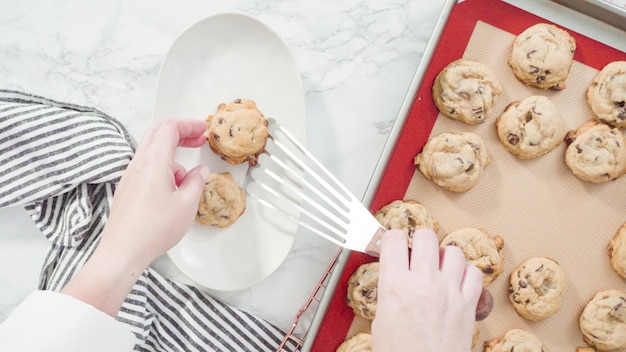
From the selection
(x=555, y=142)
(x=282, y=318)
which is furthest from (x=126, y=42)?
(x=555, y=142)

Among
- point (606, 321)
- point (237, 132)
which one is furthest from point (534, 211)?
point (237, 132)

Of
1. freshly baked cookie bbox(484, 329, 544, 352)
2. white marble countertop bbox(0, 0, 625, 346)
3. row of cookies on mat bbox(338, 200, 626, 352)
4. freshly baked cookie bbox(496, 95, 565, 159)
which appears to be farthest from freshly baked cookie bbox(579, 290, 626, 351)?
white marble countertop bbox(0, 0, 625, 346)

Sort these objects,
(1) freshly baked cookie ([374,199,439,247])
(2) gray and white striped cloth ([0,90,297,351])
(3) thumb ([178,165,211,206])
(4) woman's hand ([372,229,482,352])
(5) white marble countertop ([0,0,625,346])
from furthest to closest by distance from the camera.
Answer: (5) white marble countertop ([0,0,625,346]) → (2) gray and white striped cloth ([0,90,297,351]) → (1) freshly baked cookie ([374,199,439,247]) → (3) thumb ([178,165,211,206]) → (4) woman's hand ([372,229,482,352])

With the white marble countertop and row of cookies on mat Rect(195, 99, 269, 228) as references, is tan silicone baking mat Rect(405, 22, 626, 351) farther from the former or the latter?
row of cookies on mat Rect(195, 99, 269, 228)

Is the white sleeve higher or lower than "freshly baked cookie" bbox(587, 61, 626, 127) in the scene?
lower

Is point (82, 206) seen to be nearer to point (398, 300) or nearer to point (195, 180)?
point (195, 180)

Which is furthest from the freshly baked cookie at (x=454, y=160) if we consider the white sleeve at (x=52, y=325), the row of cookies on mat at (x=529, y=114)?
the white sleeve at (x=52, y=325)
